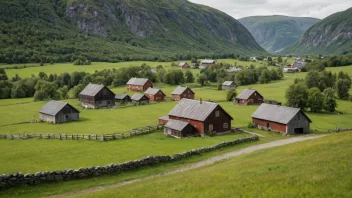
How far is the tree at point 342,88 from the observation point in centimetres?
10969

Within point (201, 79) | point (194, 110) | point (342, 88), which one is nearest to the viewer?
point (194, 110)

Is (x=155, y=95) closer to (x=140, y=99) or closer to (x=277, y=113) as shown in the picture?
(x=140, y=99)

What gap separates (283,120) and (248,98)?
39.7 m

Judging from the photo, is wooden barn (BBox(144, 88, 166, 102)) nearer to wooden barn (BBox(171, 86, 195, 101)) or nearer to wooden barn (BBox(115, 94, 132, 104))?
wooden barn (BBox(171, 86, 195, 101))

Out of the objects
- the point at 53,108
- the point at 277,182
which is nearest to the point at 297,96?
the point at 53,108

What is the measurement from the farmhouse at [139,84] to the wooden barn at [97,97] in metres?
28.7

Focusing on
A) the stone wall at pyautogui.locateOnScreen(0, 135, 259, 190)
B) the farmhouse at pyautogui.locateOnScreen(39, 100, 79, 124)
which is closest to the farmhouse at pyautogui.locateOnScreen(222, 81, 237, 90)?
the farmhouse at pyautogui.locateOnScreen(39, 100, 79, 124)

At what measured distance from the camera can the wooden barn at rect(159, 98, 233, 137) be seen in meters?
62.2

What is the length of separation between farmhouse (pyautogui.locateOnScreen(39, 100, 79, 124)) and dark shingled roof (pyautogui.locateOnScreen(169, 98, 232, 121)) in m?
25.5

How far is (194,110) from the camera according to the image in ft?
213

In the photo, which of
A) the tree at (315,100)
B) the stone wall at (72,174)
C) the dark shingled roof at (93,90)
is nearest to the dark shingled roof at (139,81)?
the dark shingled roof at (93,90)

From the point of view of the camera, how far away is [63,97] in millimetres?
122438

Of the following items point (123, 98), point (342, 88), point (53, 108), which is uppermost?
point (342, 88)

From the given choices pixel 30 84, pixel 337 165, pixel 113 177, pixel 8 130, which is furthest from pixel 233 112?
pixel 30 84
